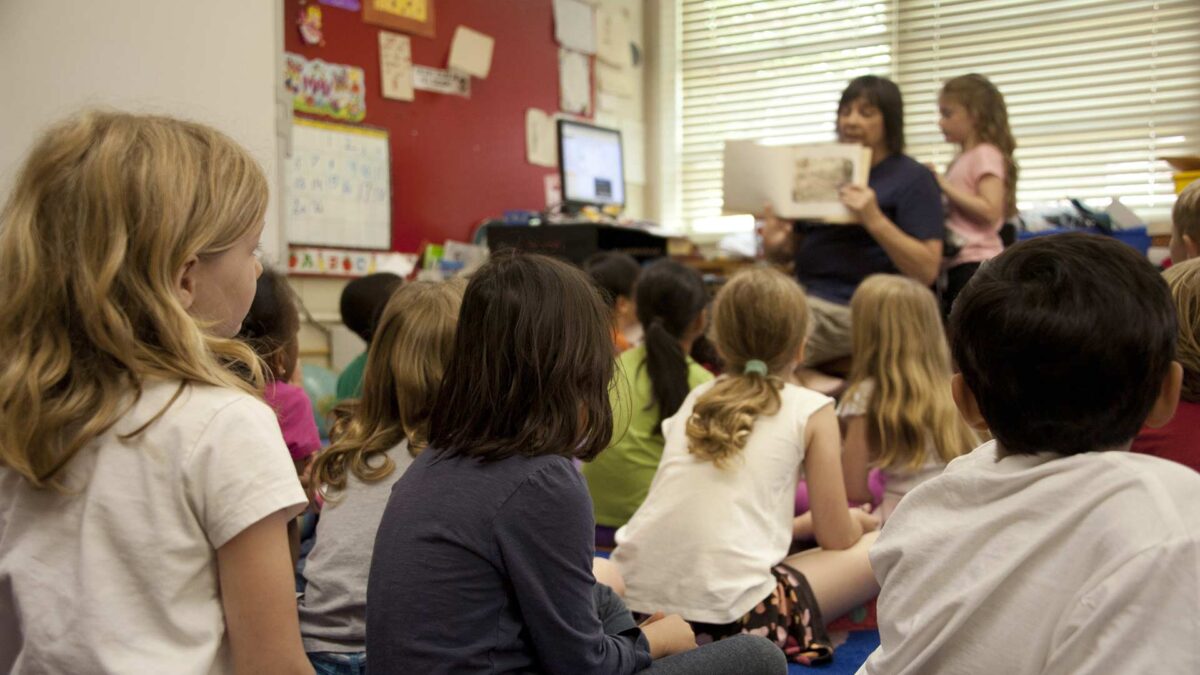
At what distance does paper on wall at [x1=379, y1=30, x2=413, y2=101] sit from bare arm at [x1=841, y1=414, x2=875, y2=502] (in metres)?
2.48

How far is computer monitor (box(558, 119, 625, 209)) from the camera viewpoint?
4461 millimetres

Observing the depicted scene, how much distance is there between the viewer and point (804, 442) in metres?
1.83

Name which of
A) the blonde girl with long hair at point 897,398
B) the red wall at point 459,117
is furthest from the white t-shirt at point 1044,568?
the red wall at point 459,117

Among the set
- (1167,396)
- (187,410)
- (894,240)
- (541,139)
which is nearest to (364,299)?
(894,240)

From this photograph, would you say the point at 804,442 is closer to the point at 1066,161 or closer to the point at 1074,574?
the point at 1074,574

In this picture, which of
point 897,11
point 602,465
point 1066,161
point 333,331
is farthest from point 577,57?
point 602,465

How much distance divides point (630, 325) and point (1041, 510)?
2.19 metres

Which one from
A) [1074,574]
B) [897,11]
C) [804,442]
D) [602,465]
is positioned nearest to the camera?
[1074,574]

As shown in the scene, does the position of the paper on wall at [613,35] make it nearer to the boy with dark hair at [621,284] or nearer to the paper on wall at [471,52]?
the paper on wall at [471,52]

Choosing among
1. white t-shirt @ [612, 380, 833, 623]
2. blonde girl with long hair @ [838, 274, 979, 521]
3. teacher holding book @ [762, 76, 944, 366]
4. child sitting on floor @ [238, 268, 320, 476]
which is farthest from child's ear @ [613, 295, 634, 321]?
child sitting on floor @ [238, 268, 320, 476]

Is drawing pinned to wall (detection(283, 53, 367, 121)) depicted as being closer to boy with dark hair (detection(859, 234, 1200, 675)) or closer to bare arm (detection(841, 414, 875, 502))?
bare arm (detection(841, 414, 875, 502))

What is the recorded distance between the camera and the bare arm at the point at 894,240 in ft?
9.90

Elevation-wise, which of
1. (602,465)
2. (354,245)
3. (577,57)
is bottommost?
(602,465)

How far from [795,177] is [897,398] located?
3.83 ft
